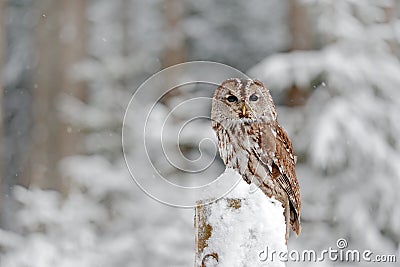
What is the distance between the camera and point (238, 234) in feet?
7.84

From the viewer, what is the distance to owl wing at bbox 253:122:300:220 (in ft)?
12.0

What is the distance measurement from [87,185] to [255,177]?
679cm

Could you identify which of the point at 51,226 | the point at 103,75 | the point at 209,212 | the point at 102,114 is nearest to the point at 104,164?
the point at 102,114

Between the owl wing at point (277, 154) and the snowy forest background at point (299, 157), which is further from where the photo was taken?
the snowy forest background at point (299, 157)

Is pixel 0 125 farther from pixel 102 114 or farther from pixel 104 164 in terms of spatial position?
pixel 104 164

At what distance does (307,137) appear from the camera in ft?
29.4

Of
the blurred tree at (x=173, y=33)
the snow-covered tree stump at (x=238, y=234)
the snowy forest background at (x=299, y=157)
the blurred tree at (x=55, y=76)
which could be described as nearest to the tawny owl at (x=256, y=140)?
the snow-covered tree stump at (x=238, y=234)

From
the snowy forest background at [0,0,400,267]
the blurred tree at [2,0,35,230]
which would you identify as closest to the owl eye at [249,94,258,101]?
the snowy forest background at [0,0,400,267]

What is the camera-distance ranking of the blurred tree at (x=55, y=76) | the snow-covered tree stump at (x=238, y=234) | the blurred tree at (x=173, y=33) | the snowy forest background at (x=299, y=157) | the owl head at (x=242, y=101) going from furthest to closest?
the blurred tree at (x=55, y=76) < the blurred tree at (x=173, y=33) < the snowy forest background at (x=299, y=157) < the owl head at (x=242, y=101) < the snow-covered tree stump at (x=238, y=234)

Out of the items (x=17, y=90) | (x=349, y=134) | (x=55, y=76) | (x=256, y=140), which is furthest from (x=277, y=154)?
(x=17, y=90)

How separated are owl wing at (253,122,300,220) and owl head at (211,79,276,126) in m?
0.07

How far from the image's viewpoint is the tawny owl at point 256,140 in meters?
3.60

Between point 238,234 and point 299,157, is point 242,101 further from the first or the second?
point 299,157

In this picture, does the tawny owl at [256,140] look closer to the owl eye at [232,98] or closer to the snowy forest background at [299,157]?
the owl eye at [232,98]
